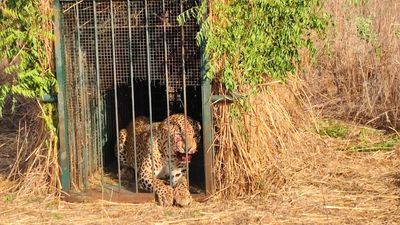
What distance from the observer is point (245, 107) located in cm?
591

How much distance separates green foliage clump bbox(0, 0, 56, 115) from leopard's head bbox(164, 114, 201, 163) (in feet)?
4.09

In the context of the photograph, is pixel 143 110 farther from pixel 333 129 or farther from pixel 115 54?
pixel 333 129

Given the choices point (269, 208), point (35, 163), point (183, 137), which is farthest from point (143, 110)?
point (269, 208)

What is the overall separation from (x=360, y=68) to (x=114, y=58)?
4.37 meters

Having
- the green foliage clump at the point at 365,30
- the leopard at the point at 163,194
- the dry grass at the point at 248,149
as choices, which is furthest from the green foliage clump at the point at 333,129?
the leopard at the point at 163,194

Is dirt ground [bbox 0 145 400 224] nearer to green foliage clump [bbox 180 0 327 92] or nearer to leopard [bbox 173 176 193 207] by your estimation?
leopard [bbox 173 176 193 207]

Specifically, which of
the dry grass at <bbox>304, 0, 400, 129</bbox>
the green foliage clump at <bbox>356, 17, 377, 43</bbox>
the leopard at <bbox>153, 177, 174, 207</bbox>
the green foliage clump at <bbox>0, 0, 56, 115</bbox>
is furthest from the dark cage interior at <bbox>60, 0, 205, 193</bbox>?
the green foliage clump at <bbox>356, 17, 377, 43</bbox>

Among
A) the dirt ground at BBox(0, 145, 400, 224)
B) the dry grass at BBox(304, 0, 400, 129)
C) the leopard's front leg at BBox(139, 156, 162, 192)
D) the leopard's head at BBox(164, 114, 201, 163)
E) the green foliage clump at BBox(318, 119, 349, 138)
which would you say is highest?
the dry grass at BBox(304, 0, 400, 129)

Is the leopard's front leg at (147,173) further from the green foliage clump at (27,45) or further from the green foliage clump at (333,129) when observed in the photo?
the green foliage clump at (333,129)

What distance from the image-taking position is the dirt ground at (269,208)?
544 cm

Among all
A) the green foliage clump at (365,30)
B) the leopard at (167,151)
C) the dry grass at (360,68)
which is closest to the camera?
the leopard at (167,151)

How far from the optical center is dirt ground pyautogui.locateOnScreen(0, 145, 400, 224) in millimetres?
5441

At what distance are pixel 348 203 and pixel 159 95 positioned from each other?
125 inches

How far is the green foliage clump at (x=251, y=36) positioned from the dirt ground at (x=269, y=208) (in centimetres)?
106
